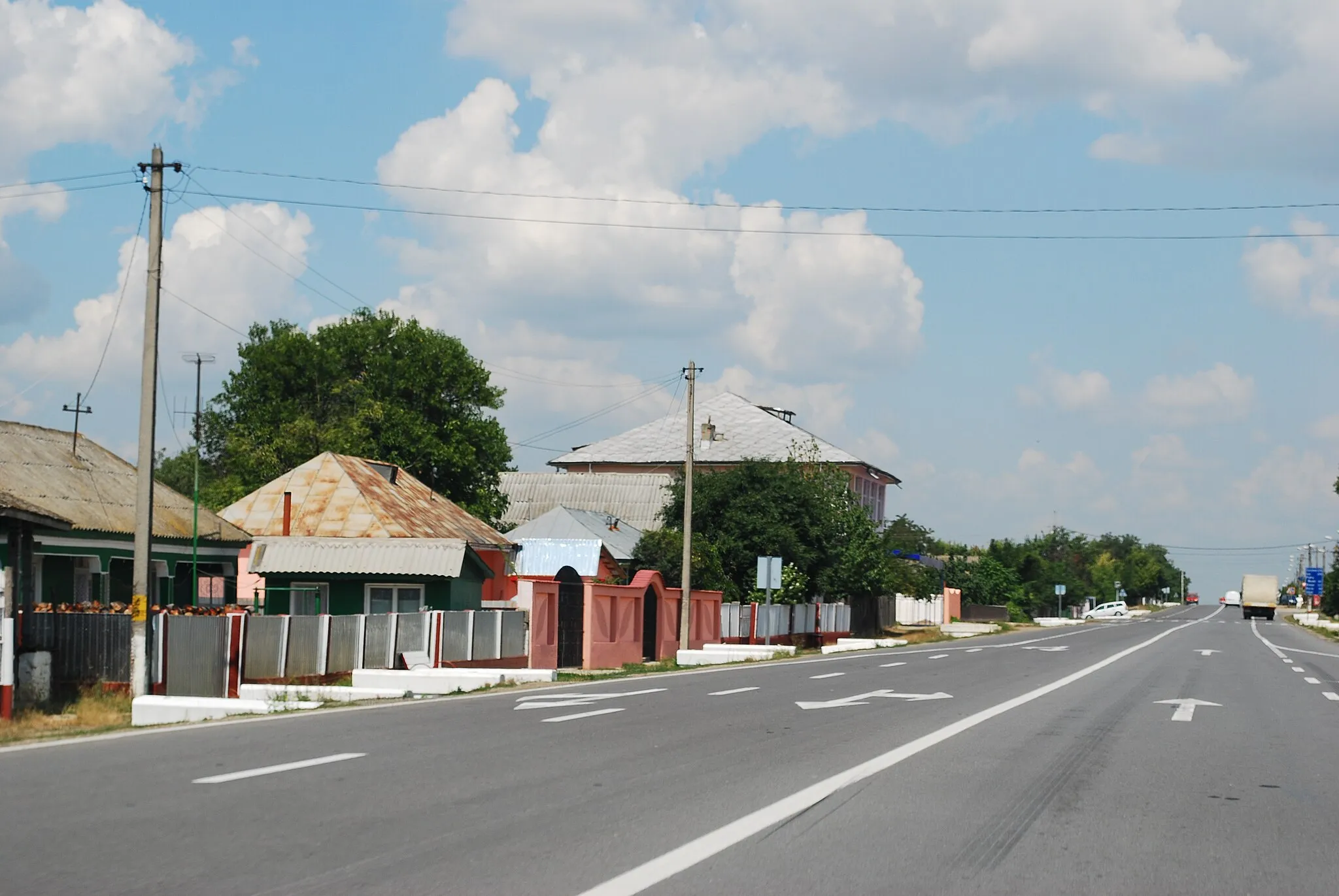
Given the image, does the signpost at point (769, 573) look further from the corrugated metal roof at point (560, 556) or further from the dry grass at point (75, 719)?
the dry grass at point (75, 719)

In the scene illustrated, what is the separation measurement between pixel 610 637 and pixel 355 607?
7154 mm

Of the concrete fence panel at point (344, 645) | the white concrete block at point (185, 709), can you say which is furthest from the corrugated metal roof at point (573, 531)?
the white concrete block at point (185, 709)

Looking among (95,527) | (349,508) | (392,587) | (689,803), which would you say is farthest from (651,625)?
(689,803)

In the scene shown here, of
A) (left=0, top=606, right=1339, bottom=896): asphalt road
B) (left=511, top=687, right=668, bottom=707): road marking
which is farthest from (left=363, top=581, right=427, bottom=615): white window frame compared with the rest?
(left=0, top=606, right=1339, bottom=896): asphalt road

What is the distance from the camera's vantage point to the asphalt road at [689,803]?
6.88 m

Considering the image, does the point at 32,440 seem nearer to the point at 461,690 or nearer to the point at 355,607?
the point at 355,607

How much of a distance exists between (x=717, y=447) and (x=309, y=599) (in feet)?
179

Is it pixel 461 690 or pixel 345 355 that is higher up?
pixel 345 355

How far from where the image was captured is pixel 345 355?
66000 millimetres

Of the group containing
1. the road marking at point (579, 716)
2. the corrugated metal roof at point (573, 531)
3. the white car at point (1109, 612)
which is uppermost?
the corrugated metal roof at point (573, 531)

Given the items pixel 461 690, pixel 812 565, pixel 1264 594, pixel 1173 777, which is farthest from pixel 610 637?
pixel 1264 594

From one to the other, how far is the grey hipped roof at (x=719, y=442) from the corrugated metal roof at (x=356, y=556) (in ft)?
165

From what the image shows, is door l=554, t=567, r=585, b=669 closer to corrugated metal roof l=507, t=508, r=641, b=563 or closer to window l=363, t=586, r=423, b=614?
window l=363, t=586, r=423, b=614

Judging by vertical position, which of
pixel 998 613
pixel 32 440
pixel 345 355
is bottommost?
pixel 998 613
